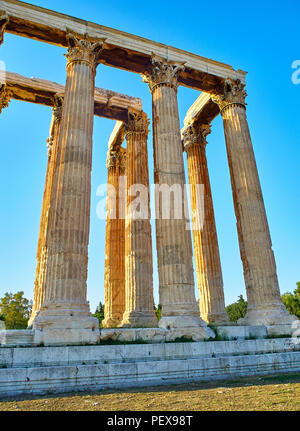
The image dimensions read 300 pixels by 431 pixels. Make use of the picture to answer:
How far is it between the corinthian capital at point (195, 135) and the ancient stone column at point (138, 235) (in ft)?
14.3

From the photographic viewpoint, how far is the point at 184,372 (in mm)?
14273

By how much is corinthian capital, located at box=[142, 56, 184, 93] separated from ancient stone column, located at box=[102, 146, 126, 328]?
385 inches

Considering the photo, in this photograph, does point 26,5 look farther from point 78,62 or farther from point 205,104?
point 205,104

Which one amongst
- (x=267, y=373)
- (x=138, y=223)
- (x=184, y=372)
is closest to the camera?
(x=184, y=372)

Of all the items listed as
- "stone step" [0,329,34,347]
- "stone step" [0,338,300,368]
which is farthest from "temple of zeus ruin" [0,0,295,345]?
"stone step" [0,338,300,368]

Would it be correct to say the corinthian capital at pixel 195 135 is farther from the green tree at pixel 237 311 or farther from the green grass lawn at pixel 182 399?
the green tree at pixel 237 311

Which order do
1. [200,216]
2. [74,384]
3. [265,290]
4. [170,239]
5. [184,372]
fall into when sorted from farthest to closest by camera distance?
[200,216], [265,290], [170,239], [184,372], [74,384]

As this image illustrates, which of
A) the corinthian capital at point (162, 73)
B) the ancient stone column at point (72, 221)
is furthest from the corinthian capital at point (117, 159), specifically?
the ancient stone column at point (72, 221)

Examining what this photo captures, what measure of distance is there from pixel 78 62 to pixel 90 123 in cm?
454

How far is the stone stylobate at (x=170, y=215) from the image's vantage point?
18.2 meters

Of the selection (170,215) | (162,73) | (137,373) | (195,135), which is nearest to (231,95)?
(195,135)

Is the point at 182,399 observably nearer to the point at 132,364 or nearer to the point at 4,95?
the point at 132,364

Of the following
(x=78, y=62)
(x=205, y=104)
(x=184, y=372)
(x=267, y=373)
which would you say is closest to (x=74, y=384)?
(x=184, y=372)

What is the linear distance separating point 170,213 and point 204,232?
8990 mm
